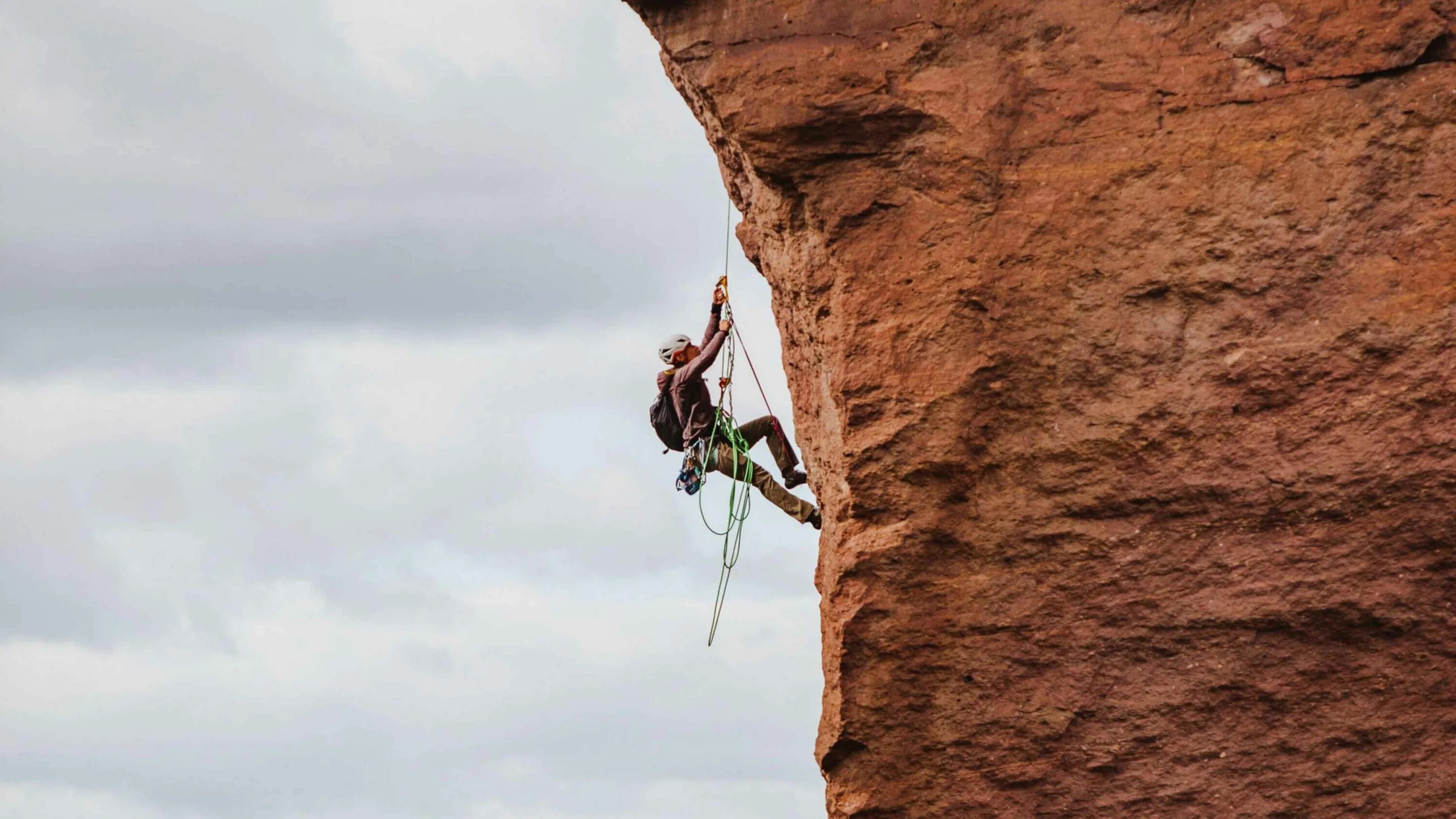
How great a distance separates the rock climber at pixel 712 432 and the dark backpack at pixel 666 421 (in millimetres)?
82

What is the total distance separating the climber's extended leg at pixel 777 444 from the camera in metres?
13.4

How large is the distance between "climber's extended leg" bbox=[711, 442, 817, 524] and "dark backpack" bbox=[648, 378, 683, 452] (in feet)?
1.01

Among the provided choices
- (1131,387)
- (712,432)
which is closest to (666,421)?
(712,432)

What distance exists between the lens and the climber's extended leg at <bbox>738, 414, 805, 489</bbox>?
13445mm

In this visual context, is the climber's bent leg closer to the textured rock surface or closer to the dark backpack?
the dark backpack

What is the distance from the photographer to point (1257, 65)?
397 inches

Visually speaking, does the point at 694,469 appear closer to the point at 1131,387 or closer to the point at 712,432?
the point at 712,432

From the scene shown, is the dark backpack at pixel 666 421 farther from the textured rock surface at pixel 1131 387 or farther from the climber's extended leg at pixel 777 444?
the textured rock surface at pixel 1131 387

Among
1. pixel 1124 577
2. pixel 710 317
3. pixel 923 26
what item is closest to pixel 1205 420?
pixel 1124 577

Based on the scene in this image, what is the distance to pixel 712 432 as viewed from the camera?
13320 mm

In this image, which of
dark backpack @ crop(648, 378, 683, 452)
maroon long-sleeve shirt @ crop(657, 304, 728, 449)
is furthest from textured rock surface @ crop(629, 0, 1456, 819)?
dark backpack @ crop(648, 378, 683, 452)

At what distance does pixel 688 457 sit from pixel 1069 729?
4.03 metres

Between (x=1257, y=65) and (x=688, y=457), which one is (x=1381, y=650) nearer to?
(x=1257, y=65)

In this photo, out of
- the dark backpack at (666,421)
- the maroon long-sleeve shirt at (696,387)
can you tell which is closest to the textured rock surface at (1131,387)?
the maroon long-sleeve shirt at (696,387)
